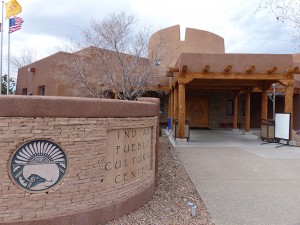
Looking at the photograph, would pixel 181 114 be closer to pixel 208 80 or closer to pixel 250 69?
pixel 208 80

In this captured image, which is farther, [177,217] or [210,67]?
[210,67]

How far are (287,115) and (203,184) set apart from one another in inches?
325

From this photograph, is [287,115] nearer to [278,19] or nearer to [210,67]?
[210,67]

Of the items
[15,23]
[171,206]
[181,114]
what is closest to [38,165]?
[171,206]

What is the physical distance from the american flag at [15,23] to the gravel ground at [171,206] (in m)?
17.2

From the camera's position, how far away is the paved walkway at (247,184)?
189 inches

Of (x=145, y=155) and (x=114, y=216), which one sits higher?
(x=145, y=155)

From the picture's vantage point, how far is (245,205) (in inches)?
207

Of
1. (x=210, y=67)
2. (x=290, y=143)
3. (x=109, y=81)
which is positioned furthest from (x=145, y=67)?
(x=290, y=143)

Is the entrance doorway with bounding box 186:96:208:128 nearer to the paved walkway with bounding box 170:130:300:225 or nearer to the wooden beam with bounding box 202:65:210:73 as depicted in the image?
the wooden beam with bounding box 202:65:210:73

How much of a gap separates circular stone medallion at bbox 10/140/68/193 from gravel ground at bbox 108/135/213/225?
3.97 feet

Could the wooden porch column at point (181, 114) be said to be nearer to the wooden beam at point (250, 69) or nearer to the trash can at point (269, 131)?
the wooden beam at point (250, 69)

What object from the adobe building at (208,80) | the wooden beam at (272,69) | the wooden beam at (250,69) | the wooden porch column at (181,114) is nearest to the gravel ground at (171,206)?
the wooden porch column at (181,114)

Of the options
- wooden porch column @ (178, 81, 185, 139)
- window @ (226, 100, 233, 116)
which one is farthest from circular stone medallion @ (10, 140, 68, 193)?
window @ (226, 100, 233, 116)
